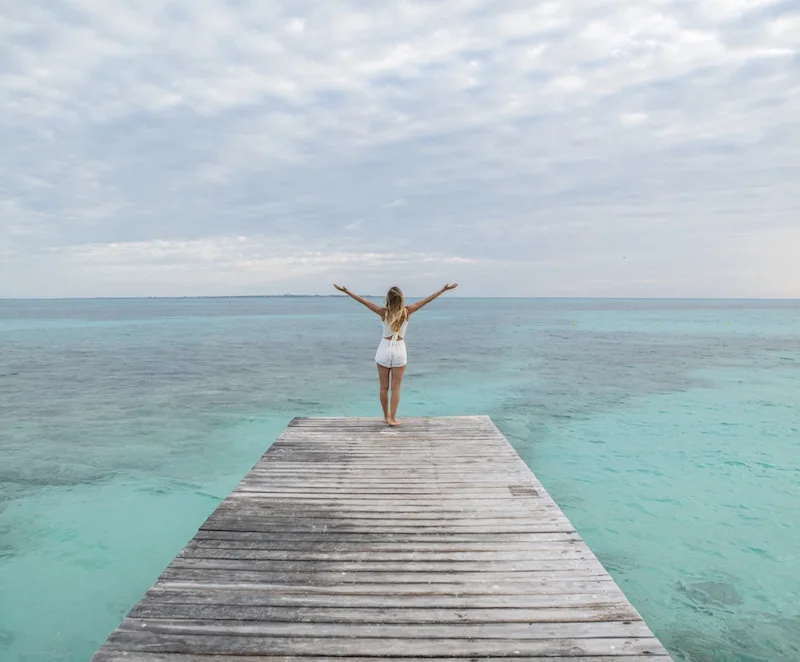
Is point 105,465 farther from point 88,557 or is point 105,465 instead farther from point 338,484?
point 338,484

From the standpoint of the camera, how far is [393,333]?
8.11 metres

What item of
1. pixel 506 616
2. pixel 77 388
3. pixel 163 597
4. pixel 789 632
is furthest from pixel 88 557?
pixel 77 388

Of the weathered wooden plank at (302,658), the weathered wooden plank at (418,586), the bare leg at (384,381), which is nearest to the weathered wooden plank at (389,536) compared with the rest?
the weathered wooden plank at (418,586)

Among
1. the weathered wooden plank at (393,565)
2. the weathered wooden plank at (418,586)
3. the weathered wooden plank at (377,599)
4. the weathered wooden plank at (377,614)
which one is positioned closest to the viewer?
the weathered wooden plank at (377,614)

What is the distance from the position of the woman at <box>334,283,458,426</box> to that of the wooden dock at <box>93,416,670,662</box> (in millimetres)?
2195

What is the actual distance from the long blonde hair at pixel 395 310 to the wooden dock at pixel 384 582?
2.37 m

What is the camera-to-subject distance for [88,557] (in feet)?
24.9

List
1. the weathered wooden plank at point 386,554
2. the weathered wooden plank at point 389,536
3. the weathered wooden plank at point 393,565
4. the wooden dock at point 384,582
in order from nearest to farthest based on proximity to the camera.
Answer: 1. the wooden dock at point 384,582
2. the weathered wooden plank at point 393,565
3. the weathered wooden plank at point 386,554
4. the weathered wooden plank at point 389,536

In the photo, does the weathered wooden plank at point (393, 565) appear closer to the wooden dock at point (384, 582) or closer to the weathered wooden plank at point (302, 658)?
the wooden dock at point (384, 582)

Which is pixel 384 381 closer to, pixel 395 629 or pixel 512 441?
pixel 395 629

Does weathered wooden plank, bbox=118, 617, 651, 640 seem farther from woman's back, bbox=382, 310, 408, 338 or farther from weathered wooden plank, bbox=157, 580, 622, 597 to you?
woman's back, bbox=382, 310, 408, 338

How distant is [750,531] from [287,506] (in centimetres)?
719

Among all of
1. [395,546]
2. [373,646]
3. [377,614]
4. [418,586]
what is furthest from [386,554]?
[373,646]

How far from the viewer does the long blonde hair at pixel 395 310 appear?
7.79 m
